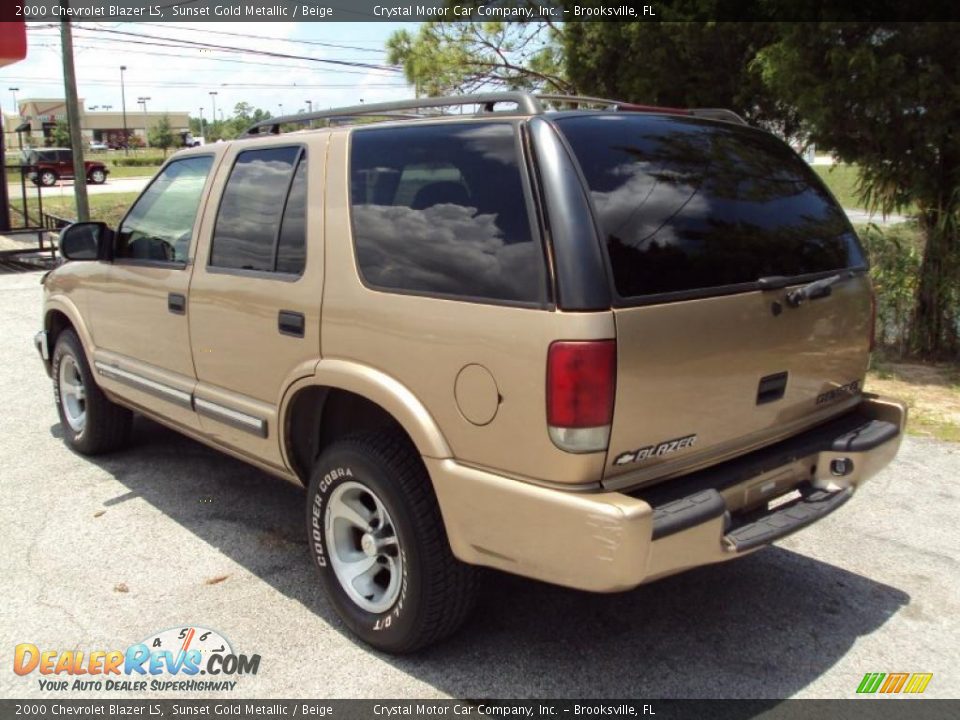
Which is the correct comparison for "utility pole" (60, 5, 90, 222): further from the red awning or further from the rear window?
the rear window

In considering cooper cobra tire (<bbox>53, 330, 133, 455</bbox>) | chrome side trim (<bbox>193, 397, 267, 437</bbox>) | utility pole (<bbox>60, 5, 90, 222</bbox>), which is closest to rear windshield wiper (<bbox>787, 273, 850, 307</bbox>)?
chrome side trim (<bbox>193, 397, 267, 437</bbox>)

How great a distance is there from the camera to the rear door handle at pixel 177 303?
413 centimetres

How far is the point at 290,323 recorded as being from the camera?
347cm

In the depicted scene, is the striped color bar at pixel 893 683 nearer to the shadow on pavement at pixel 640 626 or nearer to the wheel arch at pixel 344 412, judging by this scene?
the shadow on pavement at pixel 640 626

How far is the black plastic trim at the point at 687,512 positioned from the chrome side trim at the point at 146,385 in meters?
2.50

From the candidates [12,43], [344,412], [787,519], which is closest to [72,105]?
[12,43]

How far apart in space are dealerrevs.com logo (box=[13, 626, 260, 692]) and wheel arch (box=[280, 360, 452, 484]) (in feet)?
2.65

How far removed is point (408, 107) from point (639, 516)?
6.29 ft

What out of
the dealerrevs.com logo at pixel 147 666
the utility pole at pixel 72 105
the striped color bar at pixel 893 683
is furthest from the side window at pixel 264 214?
the utility pole at pixel 72 105

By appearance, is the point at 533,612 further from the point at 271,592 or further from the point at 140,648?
the point at 140,648

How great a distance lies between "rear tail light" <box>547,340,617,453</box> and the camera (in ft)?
8.35

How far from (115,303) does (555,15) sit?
8.60 meters

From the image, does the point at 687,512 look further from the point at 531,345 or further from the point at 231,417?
the point at 231,417

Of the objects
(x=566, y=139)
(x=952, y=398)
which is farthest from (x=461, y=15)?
(x=566, y=139)
